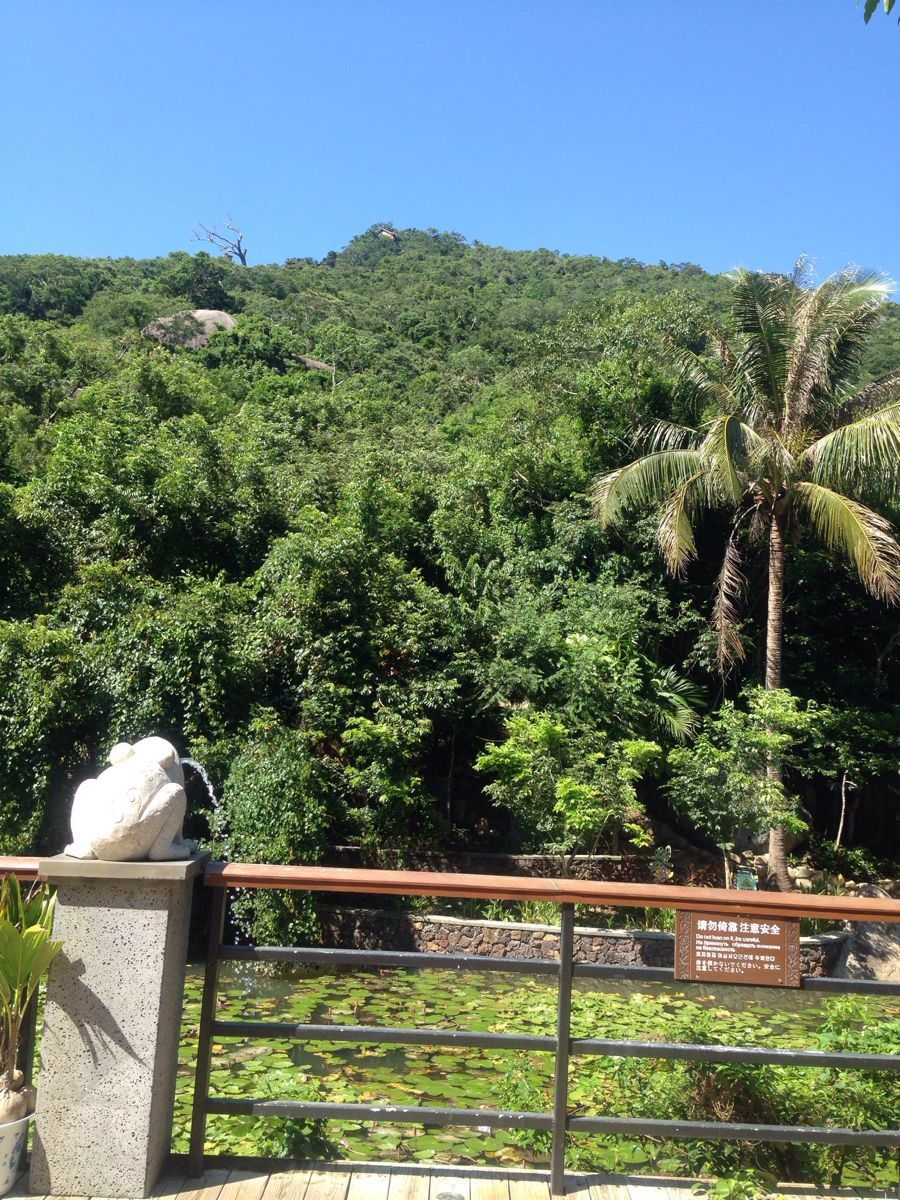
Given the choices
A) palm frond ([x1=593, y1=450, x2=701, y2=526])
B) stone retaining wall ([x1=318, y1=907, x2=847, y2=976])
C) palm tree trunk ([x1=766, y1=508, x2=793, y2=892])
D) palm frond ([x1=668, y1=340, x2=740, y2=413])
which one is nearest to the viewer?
stone retaining wall ([x1=318, y1=907, x2=847, y2=976])

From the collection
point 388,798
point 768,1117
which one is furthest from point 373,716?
point 768,1117

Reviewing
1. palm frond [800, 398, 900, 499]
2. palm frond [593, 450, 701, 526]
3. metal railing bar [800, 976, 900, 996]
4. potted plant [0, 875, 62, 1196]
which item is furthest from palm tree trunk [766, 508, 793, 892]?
potted plant [0, 875, 62, 1196]

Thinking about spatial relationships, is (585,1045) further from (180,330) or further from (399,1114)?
(180,330)

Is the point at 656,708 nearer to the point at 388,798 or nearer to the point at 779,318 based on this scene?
the point at 388,798

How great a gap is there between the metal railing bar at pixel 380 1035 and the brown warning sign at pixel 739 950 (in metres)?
0.52

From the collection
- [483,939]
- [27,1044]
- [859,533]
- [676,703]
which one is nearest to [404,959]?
[27,1044]

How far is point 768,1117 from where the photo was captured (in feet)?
13.8

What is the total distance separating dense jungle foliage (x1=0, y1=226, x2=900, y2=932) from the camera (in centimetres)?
1160

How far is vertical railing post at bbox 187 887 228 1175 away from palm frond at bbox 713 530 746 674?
11651 mm

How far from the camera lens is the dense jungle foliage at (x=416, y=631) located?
38.1 ft

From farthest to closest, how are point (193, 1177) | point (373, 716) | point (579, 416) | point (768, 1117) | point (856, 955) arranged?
1. point (579, 416)
2. point (373, 716)
3. point (856, 955)
4. point (768, 1117)
5. point (193, 1177)

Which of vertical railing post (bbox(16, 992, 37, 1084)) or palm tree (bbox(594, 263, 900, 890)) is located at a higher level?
palm tree (bbox(594, 263, 900, 890))

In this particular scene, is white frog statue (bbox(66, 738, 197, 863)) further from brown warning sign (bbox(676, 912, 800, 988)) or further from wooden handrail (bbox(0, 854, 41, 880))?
brown warning sign (bbox(676, 912, 800, 988))

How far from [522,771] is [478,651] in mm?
2335
